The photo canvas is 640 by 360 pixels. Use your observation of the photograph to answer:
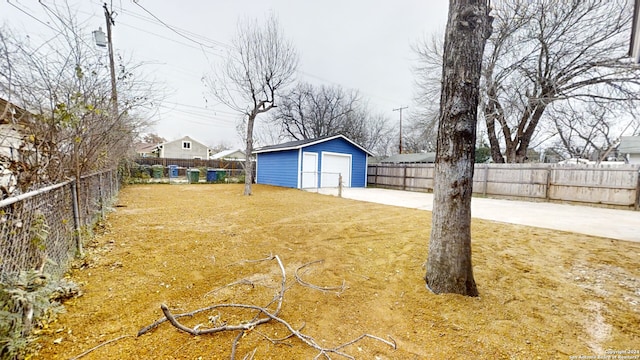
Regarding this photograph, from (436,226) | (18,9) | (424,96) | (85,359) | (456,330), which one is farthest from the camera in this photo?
(424,96)

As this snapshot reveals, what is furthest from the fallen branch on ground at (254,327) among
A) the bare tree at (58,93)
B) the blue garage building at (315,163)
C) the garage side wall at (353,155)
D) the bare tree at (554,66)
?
the garage side wall at (353,155)

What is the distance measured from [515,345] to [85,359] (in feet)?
8.16

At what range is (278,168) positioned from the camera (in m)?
13.5

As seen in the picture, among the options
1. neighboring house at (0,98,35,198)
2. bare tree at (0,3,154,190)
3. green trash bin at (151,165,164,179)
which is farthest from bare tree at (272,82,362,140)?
neighboring house at (0,98,35,198)

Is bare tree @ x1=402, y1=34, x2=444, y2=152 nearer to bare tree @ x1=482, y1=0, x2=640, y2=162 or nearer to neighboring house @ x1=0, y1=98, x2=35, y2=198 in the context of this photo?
bare tree @ x1=482, y1=0, x2=640, y2=162

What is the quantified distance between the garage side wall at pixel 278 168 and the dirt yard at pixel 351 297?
8.38 meters

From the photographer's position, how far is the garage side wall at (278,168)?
12297 mm

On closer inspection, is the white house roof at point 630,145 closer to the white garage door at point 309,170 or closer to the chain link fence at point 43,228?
the white garage door at point 309,170

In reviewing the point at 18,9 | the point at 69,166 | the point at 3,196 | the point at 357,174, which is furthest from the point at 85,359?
the point at 357,174

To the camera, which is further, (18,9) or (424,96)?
(424,96)

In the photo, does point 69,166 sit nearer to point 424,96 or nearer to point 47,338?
point 47,338

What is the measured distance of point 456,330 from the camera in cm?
173

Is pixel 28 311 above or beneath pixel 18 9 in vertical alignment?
beneath

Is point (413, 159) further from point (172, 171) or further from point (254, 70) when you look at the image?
point (172, 171)
